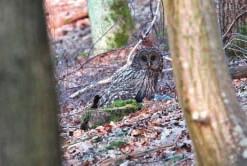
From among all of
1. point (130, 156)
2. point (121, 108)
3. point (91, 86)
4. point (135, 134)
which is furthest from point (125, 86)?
point (130, 156)

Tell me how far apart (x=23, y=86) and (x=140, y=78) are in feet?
21.6

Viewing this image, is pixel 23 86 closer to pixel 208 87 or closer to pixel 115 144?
pixel 208 87

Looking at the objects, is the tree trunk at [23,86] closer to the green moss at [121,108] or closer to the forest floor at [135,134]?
the forest floor at [135,134]

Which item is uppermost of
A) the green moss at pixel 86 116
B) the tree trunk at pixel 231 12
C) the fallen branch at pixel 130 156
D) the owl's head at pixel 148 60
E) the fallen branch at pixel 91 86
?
the tree trunk at pixel 231 12

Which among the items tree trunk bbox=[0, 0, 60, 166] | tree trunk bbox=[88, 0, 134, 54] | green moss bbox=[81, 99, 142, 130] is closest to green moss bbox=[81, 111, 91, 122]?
green moss bbox=[81, 99, 142, 130]

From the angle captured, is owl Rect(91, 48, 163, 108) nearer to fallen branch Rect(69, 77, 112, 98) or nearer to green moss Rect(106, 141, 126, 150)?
fallen branch Rect(69, 77, 112, 98)

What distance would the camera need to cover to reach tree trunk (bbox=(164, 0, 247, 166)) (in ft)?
14.9

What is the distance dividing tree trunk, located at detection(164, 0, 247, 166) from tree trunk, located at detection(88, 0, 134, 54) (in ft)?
37.5

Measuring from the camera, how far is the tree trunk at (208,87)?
4.54 m

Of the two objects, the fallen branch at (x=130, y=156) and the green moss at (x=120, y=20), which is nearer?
the fallen branch at (x=130, y=156)

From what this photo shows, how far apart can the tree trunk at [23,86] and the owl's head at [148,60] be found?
645cm

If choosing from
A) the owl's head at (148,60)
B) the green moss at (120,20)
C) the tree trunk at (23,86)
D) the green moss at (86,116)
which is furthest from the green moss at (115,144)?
the green moss at (120,20)

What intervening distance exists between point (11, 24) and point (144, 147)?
12.8ft

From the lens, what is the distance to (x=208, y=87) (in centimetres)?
455
